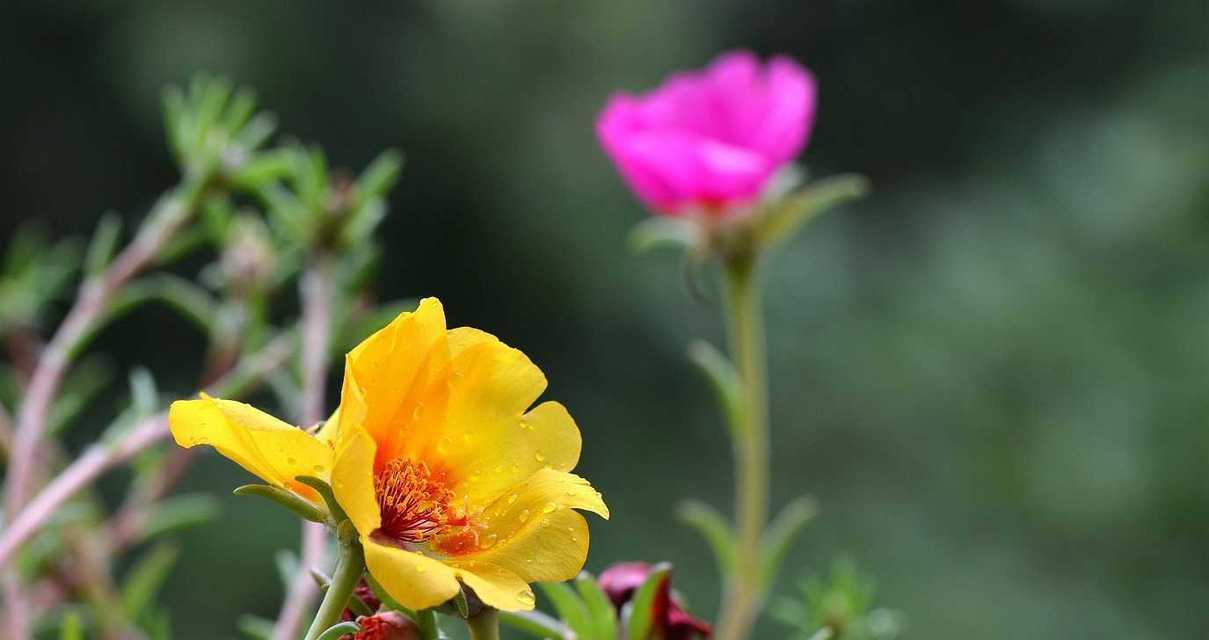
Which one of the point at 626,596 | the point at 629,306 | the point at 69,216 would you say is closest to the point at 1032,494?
the point at 629,306

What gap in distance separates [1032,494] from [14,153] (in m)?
1.48

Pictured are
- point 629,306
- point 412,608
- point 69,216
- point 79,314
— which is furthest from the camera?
point 69,216

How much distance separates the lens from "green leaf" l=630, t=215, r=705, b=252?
0.49m

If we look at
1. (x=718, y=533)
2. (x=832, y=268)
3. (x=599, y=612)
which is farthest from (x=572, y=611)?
(x=832, y=268)

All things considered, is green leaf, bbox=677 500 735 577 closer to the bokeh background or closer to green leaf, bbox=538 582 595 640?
green leaf, bbox=538 582 595 640

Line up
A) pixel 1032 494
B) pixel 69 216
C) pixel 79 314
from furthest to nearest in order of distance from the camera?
pixel 69 216 < pixel 1032 494 < pixel 79 314

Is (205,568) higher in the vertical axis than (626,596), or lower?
Result: higher

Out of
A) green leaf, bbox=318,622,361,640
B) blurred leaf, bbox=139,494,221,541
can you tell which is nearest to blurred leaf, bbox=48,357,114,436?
blurred leaf, bbox=139,494,221,541

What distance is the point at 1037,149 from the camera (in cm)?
212

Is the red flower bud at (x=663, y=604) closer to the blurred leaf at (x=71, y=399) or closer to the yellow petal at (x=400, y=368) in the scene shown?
the yellow petal at (x=400, y=368)

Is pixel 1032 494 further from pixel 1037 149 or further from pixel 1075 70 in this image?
pixel 1075 70

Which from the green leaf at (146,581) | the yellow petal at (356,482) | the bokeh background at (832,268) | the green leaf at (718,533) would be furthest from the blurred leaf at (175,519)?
the bokeh background at (832,268)

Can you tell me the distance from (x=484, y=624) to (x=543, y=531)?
0.02 metres

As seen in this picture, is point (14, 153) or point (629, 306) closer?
point (629, 306)
